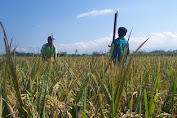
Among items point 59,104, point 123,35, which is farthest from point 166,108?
point 123,35

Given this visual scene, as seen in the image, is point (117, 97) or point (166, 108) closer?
point (117, 97)

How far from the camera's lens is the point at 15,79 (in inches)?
28.6

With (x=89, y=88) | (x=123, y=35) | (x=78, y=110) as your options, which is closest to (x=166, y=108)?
(x=89, y=88)

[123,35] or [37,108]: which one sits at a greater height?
[123,35]

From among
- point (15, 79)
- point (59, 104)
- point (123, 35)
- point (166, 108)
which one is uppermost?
point (123, 35)

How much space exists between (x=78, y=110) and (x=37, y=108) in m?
0.30

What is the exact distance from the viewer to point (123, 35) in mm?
3779

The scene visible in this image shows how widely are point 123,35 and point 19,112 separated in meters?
3.17

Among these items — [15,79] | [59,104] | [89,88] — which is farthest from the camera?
[89,88]

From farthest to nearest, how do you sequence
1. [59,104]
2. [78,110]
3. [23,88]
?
[23,88]
[59,104]
[78,110]

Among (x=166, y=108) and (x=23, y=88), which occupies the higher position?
(x=23, y=88)

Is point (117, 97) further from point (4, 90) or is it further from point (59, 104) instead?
point (4, 90)

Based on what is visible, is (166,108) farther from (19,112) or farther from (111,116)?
(19,112)

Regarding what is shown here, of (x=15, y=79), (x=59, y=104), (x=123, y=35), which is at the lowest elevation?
(x=59, y=104)
